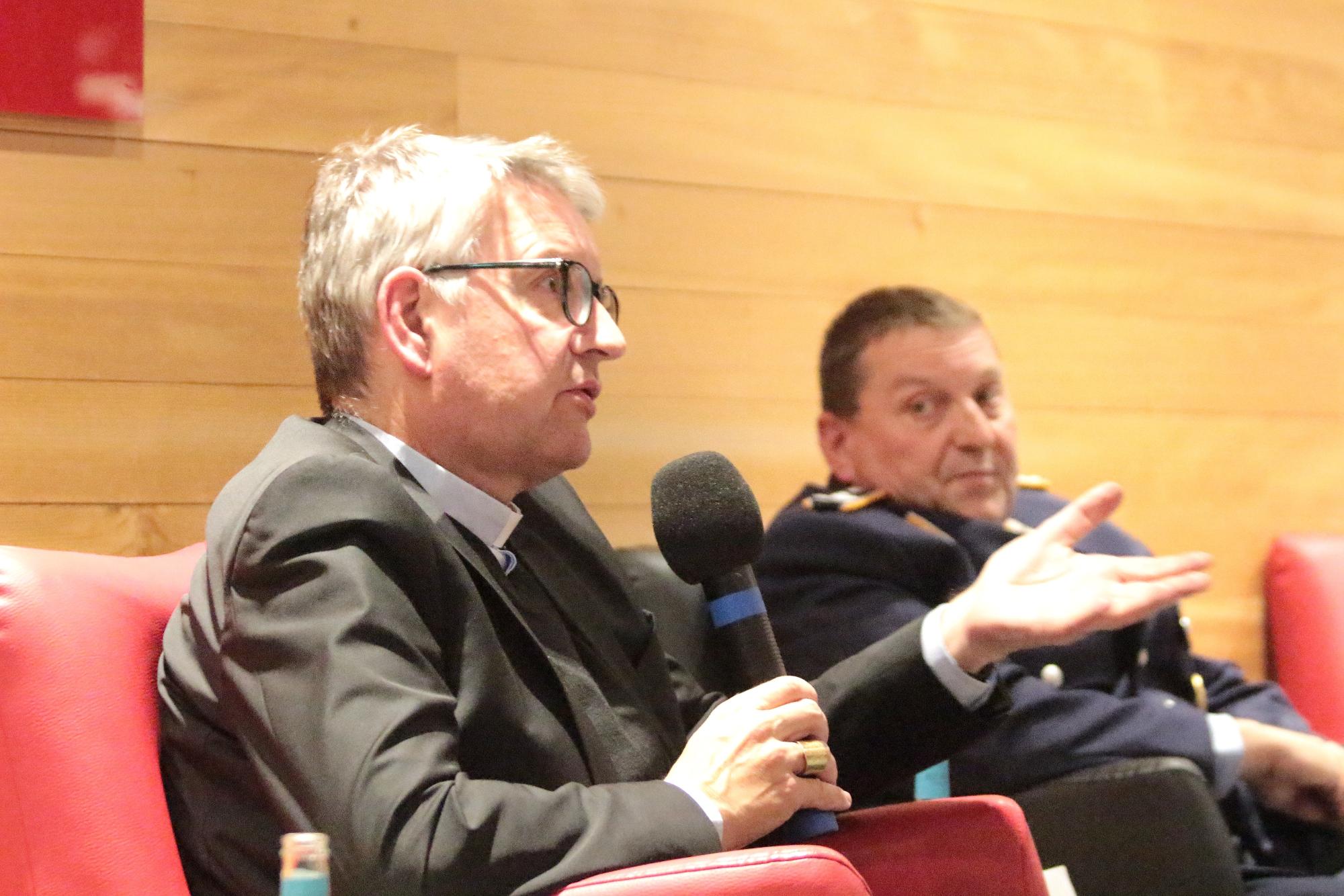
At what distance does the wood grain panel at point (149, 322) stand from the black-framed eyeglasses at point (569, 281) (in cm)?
54

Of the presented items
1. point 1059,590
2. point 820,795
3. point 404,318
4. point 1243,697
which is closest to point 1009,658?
point 1243,697

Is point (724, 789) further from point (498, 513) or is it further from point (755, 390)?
point (755, 390)

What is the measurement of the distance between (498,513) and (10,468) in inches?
28.1

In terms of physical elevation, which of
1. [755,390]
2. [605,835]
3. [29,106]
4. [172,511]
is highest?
[29,106]

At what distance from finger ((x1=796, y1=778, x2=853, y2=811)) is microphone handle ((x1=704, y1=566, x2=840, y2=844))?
2cm

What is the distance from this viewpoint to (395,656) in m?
1.18

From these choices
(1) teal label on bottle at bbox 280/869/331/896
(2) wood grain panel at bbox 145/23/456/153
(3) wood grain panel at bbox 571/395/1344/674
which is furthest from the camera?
(3) wood grain panel at bbox 571/395/1344/674

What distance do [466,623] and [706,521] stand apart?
0.25m

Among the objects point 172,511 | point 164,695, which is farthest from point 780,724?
point 172,511

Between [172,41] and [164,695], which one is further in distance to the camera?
[172,41]

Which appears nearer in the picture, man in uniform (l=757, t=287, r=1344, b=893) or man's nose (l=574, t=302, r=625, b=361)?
man's nose (l=574, t=302, r=625, b=361)

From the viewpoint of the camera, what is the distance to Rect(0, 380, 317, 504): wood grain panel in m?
1.78

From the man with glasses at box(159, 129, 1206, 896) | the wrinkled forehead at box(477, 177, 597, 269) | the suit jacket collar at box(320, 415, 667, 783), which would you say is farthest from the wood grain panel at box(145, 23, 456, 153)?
the suit jacket collar at box(320, 415, 667, 783)

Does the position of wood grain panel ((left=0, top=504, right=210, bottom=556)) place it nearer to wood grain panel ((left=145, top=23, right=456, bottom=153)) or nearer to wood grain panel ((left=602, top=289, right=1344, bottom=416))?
wood grain panel ((left=145, top=23, right=456, bottom=153))
